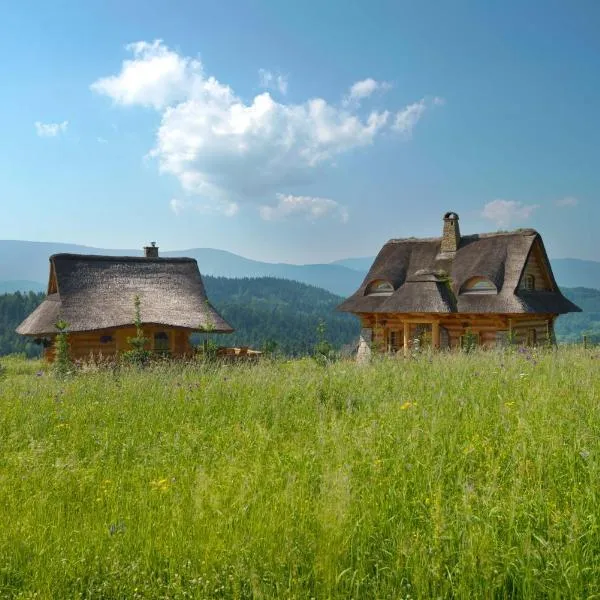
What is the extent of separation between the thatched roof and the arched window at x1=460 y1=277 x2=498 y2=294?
9310 millimetres

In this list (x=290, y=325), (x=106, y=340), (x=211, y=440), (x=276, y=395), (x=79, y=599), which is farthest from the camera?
(x=290, y=325)

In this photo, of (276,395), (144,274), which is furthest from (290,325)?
(276,395)

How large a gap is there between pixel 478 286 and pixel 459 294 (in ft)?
2.52

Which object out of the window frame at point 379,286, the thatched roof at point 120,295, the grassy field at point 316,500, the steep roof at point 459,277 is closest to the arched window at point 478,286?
the steep roof at point 459,277

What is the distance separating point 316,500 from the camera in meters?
3.70

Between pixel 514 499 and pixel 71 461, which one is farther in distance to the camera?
pixel 71 461

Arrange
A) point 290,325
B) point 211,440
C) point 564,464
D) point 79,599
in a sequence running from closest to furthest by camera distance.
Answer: point 79,599
point 564,464
point 211,440
point 290,325

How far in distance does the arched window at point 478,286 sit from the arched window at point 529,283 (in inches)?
63.5

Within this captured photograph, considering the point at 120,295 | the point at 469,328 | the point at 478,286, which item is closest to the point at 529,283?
the point at 478,286

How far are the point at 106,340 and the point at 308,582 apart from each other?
21.0 metres

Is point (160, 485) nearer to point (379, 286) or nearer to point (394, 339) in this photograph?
point (394, 339)

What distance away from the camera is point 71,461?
15.7ft

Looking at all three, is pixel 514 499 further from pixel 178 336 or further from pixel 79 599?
pixel 178 336

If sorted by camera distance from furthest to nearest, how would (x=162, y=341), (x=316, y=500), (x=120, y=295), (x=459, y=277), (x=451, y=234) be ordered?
(x=451, y=234), (x=120, y=295), (x=162, y=341), (x=459, y=277), (x=316, y=500)
